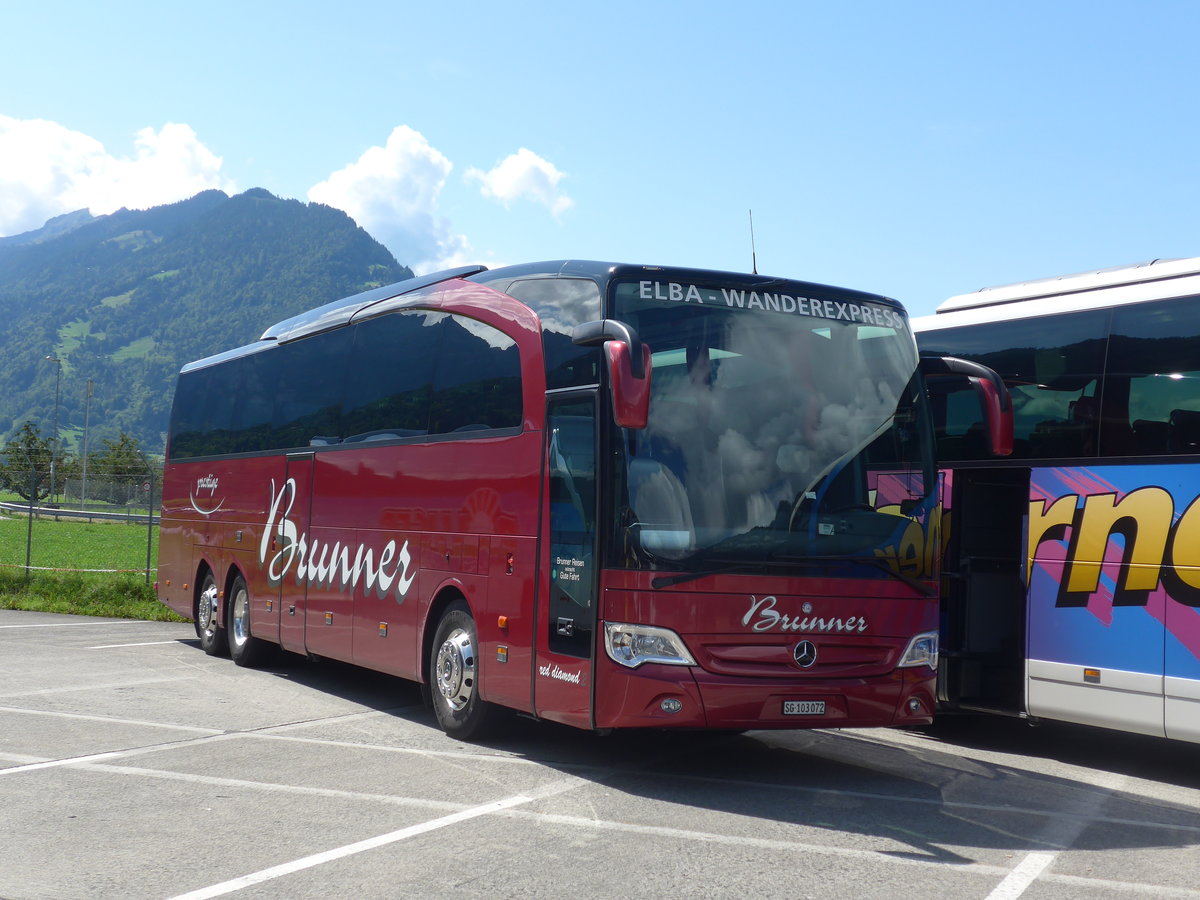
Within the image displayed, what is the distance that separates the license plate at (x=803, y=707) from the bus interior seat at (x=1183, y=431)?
3.20 meters

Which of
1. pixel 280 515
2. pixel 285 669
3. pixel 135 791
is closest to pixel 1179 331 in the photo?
pixel 135 791

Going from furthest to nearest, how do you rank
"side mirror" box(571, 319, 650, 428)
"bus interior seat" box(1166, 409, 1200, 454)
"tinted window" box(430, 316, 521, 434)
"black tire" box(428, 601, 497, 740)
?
"black tire" box(428, 601, 497, 740), "tinted window" box(430, 316, 521, 434), "bus interior seat" box(1166, 409, 1200, 454), "side mirror" box(571, 319, 650, 428)

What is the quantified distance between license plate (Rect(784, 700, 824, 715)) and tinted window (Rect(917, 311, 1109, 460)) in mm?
3156

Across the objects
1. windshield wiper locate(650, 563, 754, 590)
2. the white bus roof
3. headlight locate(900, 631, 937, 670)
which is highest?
the white bus roof

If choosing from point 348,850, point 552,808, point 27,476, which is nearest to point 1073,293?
point 552,808

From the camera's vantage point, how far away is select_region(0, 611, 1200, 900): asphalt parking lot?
5.95 metres

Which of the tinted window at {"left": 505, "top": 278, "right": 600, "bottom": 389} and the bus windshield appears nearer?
the bus windshield

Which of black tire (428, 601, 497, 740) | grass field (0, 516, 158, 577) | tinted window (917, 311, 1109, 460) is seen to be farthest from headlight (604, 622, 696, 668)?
grass field (0, 516, 158, 577)

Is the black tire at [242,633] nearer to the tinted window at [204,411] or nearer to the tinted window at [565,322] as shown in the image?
the tinted window at [204,411]

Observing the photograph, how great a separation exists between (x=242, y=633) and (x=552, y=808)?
8696 millimetres

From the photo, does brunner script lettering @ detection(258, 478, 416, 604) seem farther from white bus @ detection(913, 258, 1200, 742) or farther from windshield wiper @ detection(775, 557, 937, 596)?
white bus @ detection(913, 258, 1200, 742)

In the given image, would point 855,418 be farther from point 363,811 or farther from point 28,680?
point 28,680

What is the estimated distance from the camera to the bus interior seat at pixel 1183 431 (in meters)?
8.92

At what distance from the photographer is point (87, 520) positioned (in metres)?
28.9
